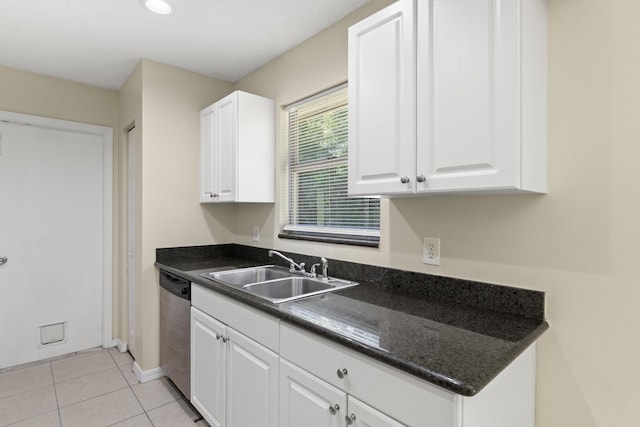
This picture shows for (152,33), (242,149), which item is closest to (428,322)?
(242,149)

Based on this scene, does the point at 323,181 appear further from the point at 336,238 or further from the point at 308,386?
the point at 308,386

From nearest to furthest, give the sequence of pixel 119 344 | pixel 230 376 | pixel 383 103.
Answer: pixel 383 103 → pixel 230 376 → pixel 119 344

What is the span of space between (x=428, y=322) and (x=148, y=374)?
7.62 feet

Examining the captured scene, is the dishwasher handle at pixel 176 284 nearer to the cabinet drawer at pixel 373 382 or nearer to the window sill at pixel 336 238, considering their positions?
the window sill at pixel 336 238

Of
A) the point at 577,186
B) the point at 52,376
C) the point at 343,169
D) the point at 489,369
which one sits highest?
the point at 343,169

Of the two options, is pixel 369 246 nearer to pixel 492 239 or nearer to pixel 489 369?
pixel 492 239

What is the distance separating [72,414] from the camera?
2152 millimetres

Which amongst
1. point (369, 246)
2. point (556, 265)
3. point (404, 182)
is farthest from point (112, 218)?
point (556, 265)

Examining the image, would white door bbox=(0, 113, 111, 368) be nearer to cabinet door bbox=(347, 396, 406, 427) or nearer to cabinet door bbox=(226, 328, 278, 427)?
cabinet door bbox=(226, 328, 278, 427)

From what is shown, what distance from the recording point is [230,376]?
1744 mm

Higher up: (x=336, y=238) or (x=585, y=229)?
(x=585, y=229)

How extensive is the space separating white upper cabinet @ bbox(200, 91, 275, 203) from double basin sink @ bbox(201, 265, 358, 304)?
1.71 feet

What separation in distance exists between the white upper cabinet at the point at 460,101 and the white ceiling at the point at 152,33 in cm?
82

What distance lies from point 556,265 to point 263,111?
6.79 ft
